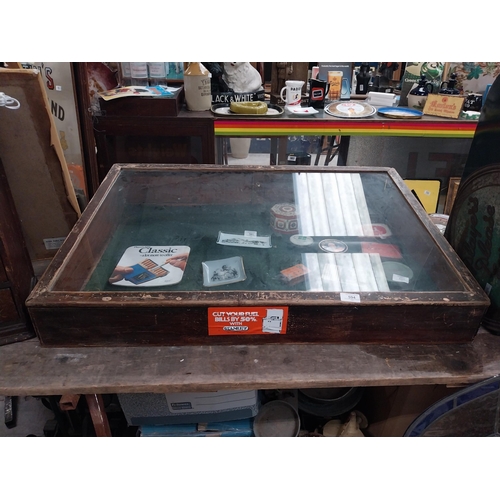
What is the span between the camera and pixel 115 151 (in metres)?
2.48

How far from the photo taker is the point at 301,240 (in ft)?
4.54

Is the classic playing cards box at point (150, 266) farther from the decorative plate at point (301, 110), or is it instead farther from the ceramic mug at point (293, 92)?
the ceramic mug at point (293, 92)

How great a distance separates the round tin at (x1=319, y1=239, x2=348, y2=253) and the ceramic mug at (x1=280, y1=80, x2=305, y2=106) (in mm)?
1513

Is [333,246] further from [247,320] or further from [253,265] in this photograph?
[247,320]

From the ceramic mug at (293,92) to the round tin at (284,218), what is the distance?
50.8 inches

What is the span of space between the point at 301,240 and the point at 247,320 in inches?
18.4

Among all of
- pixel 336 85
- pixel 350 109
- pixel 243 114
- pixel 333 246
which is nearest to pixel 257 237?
pixel 333 246

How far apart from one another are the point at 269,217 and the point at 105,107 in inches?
52.9

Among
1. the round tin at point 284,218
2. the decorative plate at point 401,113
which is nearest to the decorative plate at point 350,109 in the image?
the decorative plate at point 401,113

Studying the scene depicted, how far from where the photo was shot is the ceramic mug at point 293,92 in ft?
8.46

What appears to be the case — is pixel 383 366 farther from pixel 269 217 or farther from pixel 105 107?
pixel 105 107

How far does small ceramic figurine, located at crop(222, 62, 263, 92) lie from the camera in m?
2.59

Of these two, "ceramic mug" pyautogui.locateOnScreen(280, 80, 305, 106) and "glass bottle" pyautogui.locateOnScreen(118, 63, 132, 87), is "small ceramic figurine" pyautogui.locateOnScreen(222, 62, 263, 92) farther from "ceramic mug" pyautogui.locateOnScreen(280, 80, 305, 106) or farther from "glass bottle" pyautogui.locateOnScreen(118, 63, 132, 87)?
"glass bottle" pyautogui.locateOnScreen(118, 63, 132, 87)

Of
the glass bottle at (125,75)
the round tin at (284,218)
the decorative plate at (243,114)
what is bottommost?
the round tin at (284,218)
